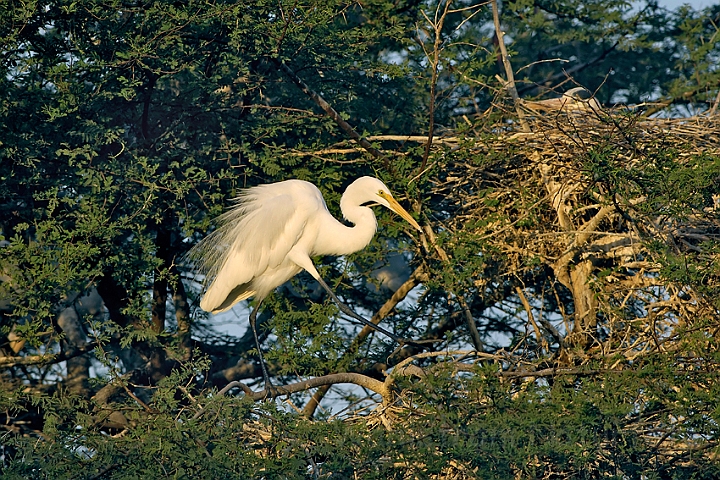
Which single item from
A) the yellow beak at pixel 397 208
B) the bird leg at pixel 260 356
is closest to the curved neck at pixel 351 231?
the yellow beak at pixel 397 208

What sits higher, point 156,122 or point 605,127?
point 156,122

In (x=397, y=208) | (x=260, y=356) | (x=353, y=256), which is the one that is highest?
(x=397, y=208)

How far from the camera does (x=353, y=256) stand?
20.0 ft

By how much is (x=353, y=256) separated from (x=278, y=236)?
517 mm

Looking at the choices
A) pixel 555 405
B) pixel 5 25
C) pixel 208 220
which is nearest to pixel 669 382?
pixel 555 405

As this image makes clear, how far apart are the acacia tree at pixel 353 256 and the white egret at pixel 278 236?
0.18 meters

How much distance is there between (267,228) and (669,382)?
239 cm

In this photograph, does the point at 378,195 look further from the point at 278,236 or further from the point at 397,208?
the point at 278,236

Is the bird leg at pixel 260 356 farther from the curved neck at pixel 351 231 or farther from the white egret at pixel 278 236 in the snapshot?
the curved neck at pixel 351 231

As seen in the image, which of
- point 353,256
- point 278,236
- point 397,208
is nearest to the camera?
point 397,208

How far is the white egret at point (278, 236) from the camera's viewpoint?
5688 millimetres

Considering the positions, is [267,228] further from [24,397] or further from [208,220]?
[24,397]

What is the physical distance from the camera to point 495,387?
4.16 m

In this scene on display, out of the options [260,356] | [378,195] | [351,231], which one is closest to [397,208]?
[378,195]
